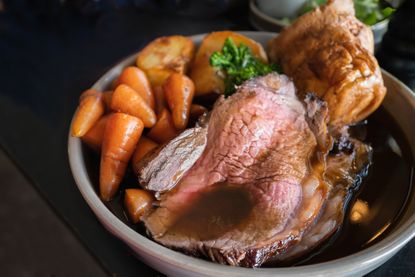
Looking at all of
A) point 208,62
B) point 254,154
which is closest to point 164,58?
point 208,62

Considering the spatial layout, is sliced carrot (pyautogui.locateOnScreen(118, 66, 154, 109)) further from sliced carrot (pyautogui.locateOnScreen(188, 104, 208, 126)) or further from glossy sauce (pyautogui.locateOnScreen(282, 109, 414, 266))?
glossy sauce (pyautogui.locateOnScreen(282, 109, 414, 266))

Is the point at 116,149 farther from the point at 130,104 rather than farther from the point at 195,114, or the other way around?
the point at 195,114

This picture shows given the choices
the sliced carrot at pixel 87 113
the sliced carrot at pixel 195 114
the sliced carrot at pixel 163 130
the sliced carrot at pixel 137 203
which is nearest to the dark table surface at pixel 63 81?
the sliced carrot at pixel 137 203

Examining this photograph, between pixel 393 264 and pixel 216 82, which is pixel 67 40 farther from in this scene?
pixel 393 264

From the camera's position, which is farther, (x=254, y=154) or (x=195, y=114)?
(x=195, y=114)

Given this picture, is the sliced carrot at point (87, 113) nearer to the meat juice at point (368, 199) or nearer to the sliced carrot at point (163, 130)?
the meat juice at point (368, 199)

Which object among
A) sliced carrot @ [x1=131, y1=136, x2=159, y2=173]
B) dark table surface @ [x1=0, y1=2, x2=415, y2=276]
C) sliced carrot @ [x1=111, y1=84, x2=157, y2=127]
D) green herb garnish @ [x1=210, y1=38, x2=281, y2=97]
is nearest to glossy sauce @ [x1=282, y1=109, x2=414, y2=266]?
dark table surface @ [x1=0, y1=2, x2=415, y2=276]

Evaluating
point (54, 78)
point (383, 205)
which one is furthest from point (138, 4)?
point (383, 205)
